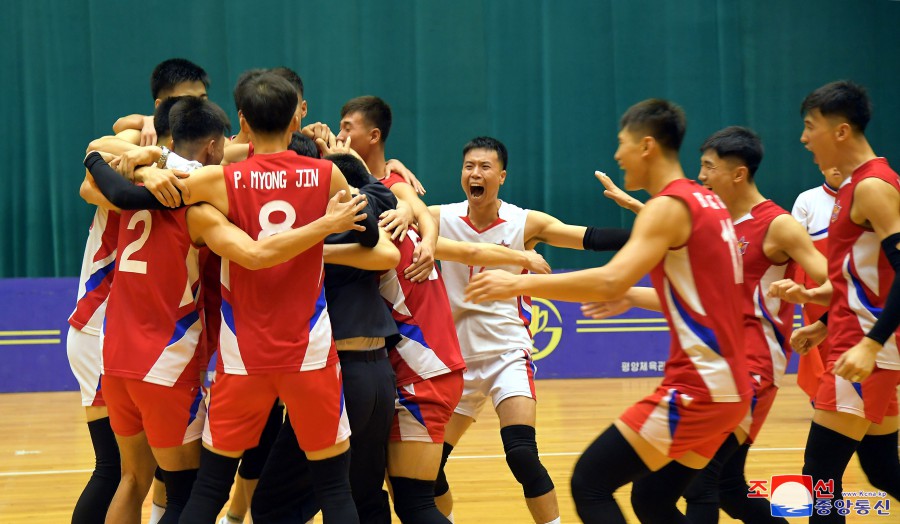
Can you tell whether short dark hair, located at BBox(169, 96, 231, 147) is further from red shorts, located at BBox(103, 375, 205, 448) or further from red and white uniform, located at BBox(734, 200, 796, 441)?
red and white uniform, located at BBox(734, 200, 796, 441)

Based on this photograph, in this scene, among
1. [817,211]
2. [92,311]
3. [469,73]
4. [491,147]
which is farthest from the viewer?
[469,73]

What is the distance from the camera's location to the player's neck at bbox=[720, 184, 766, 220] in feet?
14.1

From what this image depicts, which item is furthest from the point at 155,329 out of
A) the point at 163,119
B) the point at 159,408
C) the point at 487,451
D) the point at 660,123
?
the point at 487,451

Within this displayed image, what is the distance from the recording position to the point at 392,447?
3998 millimetres

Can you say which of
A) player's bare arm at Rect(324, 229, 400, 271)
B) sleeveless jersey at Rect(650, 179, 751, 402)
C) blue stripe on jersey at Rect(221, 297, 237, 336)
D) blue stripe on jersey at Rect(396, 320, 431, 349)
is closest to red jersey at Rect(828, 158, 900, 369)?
sleeveless jersey at Rect(650, 179, 751, 402)

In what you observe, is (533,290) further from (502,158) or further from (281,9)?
(281,9)

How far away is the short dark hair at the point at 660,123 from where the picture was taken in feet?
11.4

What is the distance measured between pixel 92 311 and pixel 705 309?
102 inches

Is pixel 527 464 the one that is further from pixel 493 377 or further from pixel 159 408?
pixel 159 408

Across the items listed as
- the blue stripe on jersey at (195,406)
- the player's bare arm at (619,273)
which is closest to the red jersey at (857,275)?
the player's bare arm at (619,273)

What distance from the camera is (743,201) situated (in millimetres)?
4312

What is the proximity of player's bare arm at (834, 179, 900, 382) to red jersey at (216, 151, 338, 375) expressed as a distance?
2013mm

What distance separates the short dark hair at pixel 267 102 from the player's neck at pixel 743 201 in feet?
6.78

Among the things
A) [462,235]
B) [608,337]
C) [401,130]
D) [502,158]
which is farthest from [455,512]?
[401,130]
